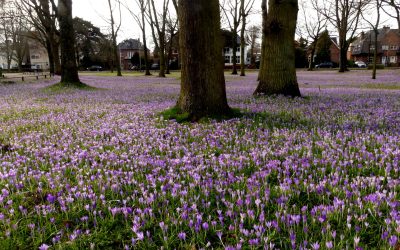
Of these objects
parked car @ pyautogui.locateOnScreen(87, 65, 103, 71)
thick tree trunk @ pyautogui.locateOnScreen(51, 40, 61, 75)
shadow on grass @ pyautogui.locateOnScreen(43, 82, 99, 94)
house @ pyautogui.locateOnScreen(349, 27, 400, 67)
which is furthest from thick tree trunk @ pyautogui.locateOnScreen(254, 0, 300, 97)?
house @ pyautogui.locateOnScreen(349, 27, 400, 67)

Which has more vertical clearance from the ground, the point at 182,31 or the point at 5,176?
the point at 182,31

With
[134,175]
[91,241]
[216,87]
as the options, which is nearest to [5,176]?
[134,175]

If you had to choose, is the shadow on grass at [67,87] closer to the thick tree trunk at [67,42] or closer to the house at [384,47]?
the thick tree trunk at [67,42]

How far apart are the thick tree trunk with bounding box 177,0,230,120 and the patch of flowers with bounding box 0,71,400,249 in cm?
132

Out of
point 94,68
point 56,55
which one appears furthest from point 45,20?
point 94,68

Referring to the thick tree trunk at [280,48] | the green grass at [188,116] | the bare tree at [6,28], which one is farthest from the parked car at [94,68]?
the green grass at [188,116]

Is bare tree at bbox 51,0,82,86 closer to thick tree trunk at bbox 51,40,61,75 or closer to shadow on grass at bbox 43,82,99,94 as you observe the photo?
shadow on grass at bbox 43,82,99,94

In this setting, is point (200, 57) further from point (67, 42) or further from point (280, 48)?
point (67, 42)

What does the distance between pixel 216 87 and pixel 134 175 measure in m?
4.13

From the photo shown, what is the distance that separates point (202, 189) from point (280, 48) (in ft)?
33.9

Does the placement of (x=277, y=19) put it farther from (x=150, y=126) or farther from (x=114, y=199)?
(x=114, y=199)

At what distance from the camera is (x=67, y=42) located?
20750 mm

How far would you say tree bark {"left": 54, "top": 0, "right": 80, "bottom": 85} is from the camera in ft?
67.0

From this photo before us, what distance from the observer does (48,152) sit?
17.1 feet
